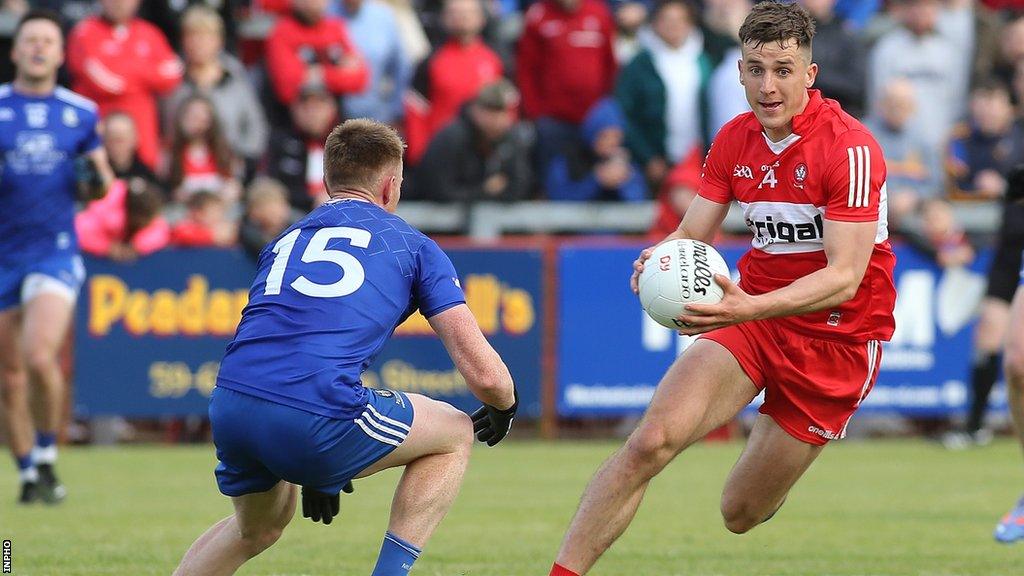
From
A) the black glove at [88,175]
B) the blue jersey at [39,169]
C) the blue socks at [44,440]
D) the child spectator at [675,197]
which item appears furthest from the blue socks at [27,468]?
the child spectator at [675,197]

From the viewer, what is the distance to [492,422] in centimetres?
629

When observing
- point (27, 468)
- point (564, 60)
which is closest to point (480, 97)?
point (564, 60)

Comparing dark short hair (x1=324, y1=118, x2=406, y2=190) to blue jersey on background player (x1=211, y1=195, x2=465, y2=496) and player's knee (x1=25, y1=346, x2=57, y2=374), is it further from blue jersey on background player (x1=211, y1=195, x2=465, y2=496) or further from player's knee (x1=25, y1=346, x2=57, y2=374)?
player's knee (x1=25, y1=346, x2=57, y2=374)

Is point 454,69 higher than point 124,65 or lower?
lower

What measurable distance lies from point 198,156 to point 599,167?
12.3 feet

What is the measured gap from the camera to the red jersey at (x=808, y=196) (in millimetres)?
6738

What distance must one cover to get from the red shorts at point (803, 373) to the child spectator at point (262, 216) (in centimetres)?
792

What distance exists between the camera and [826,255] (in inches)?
268

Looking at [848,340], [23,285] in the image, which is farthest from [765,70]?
[23,285]

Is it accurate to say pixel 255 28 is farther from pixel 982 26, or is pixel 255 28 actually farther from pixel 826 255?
pixel 826 255

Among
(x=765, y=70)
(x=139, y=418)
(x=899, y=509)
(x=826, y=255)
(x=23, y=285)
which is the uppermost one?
(x=765, y=70)

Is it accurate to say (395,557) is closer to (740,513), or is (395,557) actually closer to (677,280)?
(677,280)

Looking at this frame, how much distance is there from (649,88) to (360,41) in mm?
2822

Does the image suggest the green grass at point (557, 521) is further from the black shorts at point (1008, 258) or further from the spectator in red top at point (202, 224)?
the spectator in red top at point (202, 224)
